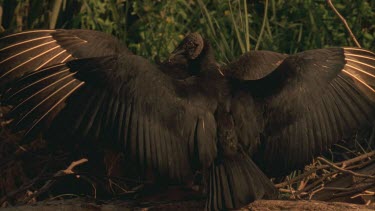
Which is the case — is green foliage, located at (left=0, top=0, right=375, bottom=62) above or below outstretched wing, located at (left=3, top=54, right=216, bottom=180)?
above

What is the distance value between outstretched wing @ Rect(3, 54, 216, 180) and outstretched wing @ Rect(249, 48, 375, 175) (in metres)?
0.33

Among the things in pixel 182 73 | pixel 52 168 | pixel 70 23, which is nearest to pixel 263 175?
pixel 182 73

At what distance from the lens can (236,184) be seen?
452 cm

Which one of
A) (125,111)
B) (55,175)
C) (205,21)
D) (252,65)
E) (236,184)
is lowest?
(55,175)

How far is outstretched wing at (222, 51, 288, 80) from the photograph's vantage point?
511 centimetres

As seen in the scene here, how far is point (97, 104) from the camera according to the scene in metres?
4.54

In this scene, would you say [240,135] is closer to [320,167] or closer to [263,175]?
[263,175]

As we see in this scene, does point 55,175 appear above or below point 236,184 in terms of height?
below

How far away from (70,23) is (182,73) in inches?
66.1

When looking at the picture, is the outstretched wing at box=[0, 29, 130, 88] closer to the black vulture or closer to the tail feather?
the black vulture

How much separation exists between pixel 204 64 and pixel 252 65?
0.40 metres

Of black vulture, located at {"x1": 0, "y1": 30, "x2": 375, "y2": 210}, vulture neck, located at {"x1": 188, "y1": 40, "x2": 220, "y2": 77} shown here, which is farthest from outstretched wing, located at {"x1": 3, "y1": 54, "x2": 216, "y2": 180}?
vulture neck, located at {"x1": 188, "y1": 40, "x2": 220, "y2": 77}

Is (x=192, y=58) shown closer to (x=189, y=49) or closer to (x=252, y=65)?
(x=189, y=49)

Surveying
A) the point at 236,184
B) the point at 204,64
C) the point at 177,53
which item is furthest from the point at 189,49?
the point at 236,184
